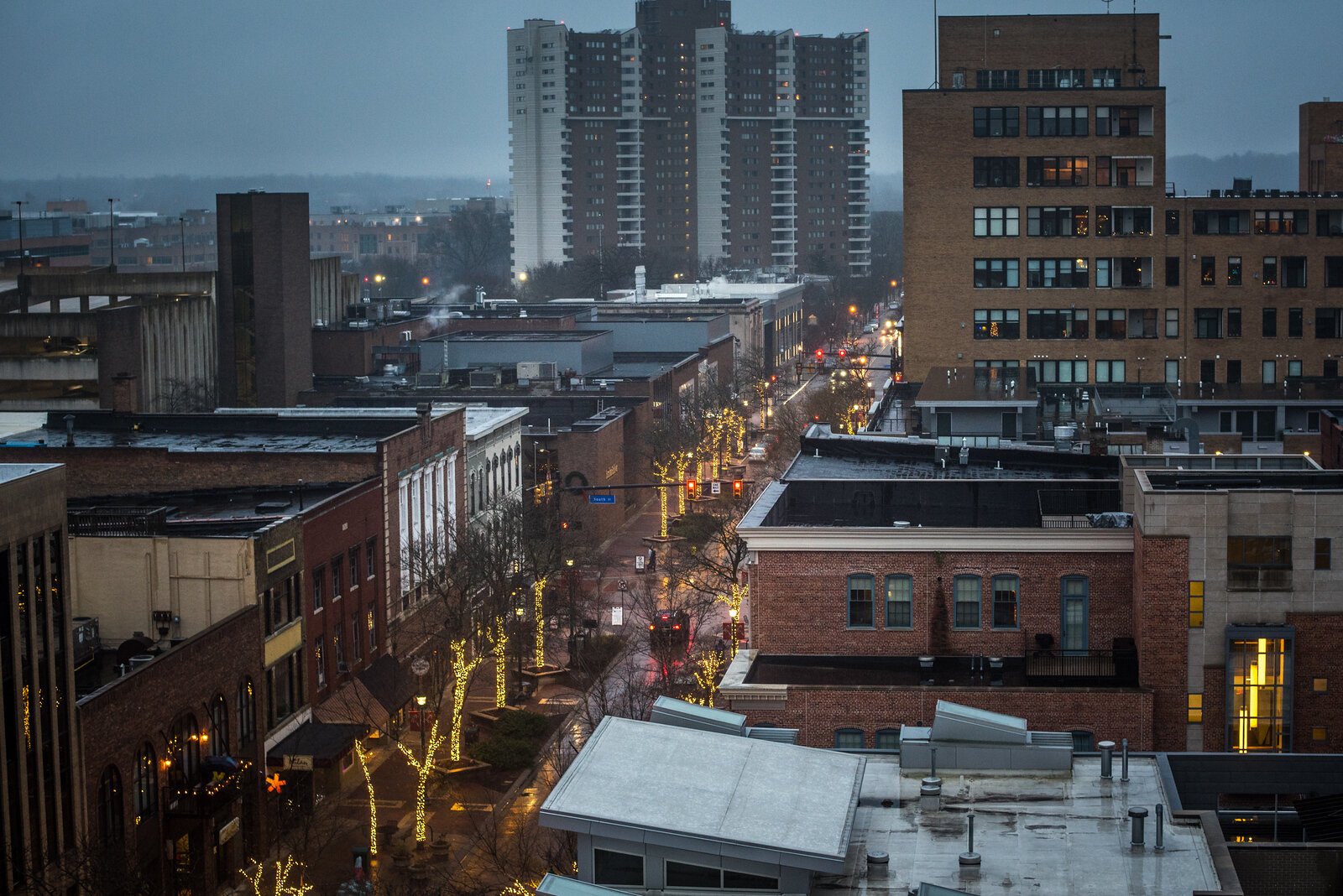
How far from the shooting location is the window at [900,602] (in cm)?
4525

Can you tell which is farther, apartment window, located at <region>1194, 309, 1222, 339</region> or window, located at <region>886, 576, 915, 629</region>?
apartment window, located at <region>1194, 309, 1222, 339</region>

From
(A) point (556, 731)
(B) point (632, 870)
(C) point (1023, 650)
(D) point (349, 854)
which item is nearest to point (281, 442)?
(A) point (556, 731)

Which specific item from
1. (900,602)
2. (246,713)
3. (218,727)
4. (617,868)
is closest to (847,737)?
(900,602)

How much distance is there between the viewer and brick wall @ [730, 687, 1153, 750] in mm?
41469

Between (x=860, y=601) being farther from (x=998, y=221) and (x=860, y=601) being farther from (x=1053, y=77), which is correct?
(x=1053, y=77)

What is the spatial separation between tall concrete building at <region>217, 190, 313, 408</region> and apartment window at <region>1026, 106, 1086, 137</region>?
41.5m

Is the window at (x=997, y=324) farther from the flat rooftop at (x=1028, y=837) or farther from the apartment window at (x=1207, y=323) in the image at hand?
the flat rooftop at (x=1028, y=837)

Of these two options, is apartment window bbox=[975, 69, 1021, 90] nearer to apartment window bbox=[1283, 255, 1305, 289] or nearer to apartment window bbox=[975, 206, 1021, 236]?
apartment window bbox=[975, 206, 1021, 236]

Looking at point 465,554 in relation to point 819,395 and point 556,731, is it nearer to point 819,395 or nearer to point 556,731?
point 556,731

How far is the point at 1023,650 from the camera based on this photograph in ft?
148

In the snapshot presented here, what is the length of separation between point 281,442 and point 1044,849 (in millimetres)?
49961

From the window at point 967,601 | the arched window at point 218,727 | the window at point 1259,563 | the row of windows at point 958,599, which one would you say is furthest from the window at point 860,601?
the arched window at point 218,727

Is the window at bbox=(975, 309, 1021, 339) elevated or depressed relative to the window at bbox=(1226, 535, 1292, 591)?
elevated

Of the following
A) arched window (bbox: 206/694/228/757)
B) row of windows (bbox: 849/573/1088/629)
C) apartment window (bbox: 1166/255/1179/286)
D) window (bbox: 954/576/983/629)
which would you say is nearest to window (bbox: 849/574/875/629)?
row of windows (bbox: 849/573/1088/629)
